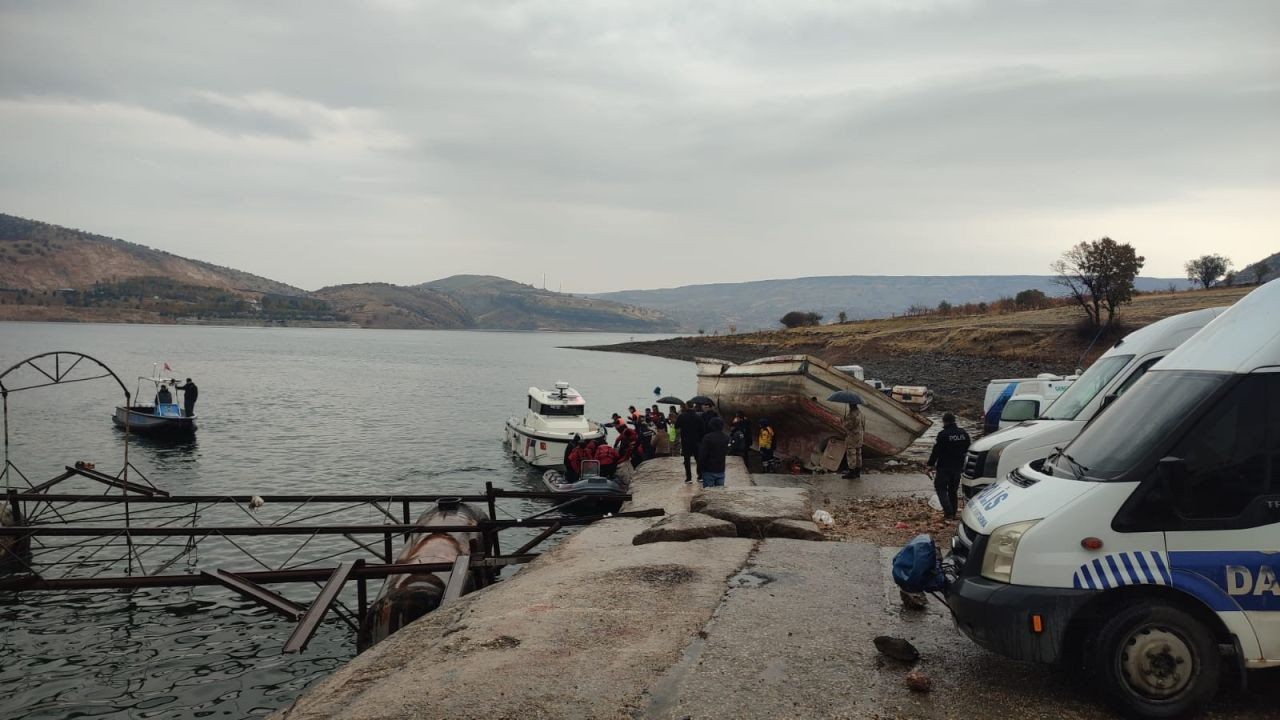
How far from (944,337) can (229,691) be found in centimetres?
6381

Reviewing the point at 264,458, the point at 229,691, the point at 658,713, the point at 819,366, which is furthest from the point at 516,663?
the point at 264,458

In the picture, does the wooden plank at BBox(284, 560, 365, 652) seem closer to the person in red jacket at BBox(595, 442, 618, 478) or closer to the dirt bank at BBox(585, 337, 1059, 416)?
the person in red jacket at BBox(595, 442, 618, 478)

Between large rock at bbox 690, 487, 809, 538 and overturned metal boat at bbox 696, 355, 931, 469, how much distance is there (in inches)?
309

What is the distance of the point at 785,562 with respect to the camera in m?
9.32

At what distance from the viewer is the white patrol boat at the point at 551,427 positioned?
28672 millimetres

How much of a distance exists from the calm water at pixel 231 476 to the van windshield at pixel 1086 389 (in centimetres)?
1162

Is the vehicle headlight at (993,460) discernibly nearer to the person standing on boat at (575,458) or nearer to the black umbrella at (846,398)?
the black umbrella at (846,398)

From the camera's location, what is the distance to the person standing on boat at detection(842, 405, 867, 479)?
18344 millimetres

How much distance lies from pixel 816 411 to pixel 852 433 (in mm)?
1856

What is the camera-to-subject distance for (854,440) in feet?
61.0

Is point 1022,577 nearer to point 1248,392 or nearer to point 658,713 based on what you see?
point 1248,392

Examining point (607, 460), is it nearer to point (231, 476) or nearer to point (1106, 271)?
point (231, 476)

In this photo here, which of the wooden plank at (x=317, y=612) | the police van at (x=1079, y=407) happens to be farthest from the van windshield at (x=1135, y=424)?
the wooden plank at (x=317, y=612)

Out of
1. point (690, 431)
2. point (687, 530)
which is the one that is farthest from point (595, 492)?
point (687, 530)
